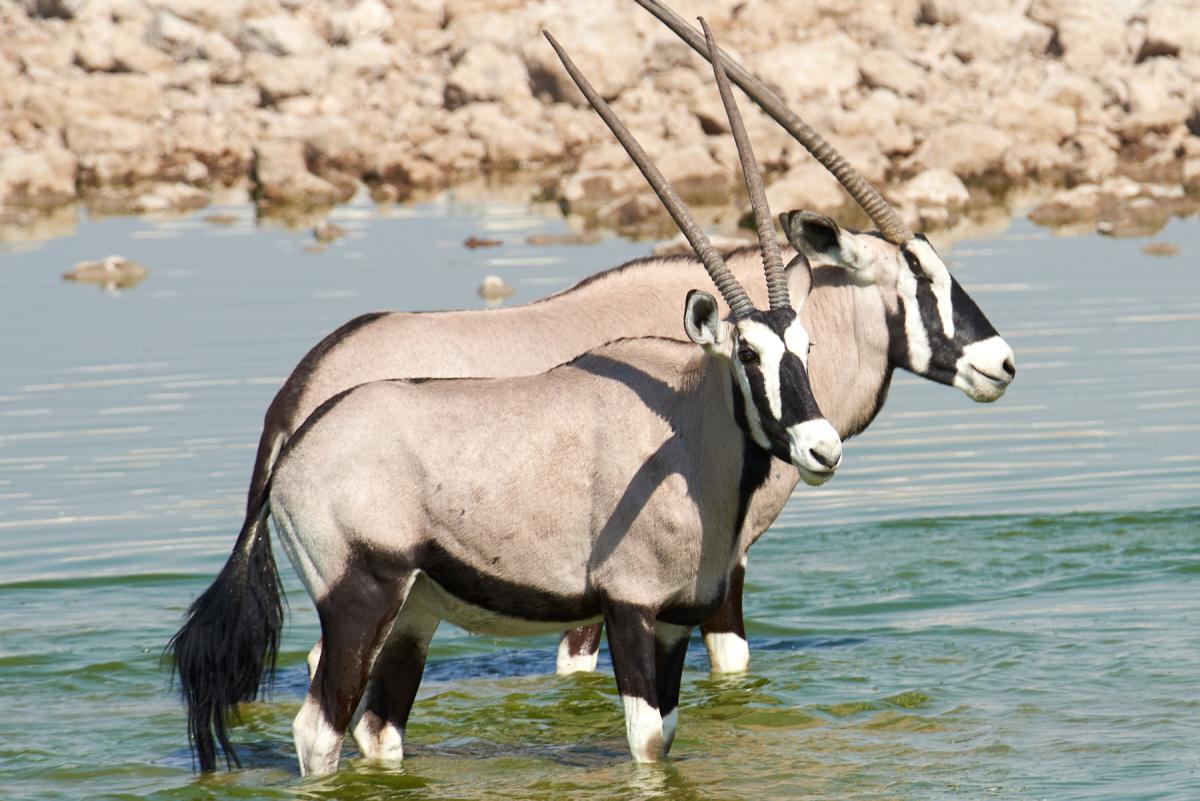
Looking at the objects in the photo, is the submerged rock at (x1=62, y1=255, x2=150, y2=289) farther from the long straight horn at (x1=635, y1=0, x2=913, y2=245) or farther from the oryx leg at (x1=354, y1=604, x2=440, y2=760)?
the oryx leg at (x1=354, y1=604, x2=440, y2=760)

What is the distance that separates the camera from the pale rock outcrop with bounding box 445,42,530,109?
124 ft

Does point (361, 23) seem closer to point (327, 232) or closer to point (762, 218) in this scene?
point (327, 232)

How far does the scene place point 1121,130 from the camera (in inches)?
1272

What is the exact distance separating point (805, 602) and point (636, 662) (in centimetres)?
365

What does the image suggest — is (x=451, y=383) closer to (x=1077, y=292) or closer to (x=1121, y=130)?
(x=1077, y=292)

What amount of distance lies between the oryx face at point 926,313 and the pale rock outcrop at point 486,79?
2937 centimetres

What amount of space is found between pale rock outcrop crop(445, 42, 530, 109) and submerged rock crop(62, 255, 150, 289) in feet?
51.0

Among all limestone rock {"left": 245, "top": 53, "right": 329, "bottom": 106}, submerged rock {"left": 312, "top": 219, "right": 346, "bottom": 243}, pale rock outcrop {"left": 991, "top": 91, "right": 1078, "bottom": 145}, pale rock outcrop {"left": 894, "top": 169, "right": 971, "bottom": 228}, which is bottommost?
limestone rock {"left": 245, "top": 53, "right": 329, "bottom": 106}

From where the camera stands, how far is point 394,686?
789cm

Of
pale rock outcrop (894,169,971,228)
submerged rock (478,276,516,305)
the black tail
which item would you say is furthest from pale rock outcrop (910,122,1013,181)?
the black tail

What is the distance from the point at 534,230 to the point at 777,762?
60.4 ft

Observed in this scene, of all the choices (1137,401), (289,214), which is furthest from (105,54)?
(1137,401)

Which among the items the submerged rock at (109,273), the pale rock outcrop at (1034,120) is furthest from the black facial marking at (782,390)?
the pale rock outcrop at (1034,120)

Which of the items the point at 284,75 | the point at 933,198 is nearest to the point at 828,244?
the point at 933,198
